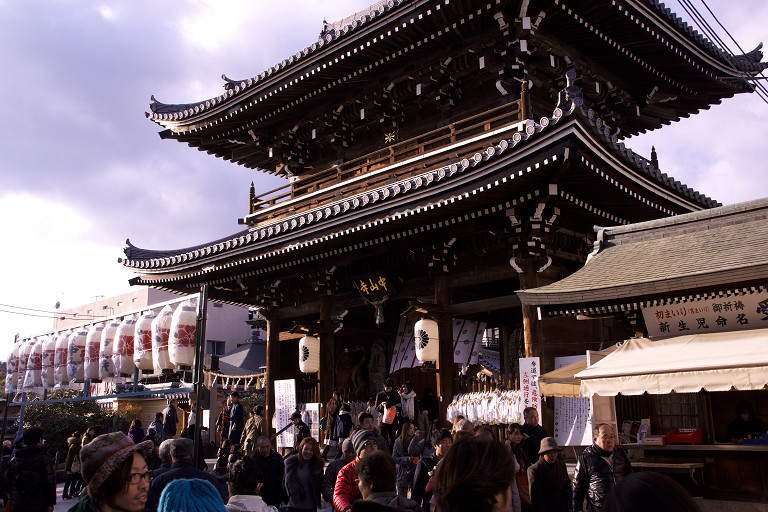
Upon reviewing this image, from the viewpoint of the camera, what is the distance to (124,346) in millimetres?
12156

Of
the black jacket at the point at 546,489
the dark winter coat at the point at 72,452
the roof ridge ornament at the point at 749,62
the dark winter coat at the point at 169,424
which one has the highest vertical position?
the roof ridge ornament at the point at 749,62

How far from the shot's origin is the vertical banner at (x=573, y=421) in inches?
418

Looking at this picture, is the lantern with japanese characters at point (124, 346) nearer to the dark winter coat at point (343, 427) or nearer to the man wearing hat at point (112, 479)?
the dark winter coat at point (343, 427)

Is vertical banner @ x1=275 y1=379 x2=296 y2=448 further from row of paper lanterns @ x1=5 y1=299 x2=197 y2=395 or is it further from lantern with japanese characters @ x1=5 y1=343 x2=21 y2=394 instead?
lantern with japanese characters @ x1=5 y1=343 x2=21 y2=394

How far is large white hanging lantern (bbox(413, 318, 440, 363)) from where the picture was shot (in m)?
12.9

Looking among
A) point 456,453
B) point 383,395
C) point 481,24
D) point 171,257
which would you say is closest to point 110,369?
point 171,257

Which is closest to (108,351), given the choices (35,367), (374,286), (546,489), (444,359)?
(35,367)

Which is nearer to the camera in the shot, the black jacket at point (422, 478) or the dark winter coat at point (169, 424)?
the black jacket at point (422, 478)

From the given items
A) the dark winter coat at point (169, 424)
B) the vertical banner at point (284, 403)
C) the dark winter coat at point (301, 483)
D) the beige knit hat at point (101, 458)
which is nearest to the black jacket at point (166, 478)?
the beige knit hat at point (101, 458)

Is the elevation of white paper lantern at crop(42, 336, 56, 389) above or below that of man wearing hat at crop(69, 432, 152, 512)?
above

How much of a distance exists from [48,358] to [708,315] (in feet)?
44.2

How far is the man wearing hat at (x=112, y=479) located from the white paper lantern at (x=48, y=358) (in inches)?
490

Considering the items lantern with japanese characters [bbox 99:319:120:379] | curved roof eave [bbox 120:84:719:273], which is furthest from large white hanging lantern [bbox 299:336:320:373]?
lantern with japanese characters [bbox 99:319:120:379]

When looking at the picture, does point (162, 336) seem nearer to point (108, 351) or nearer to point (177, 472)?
point (108, 351)
